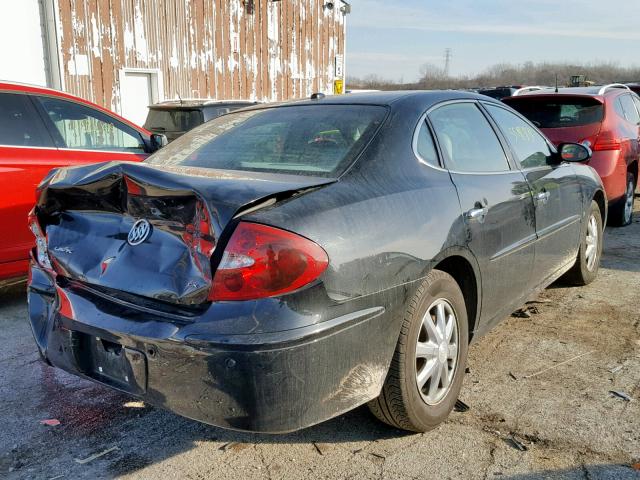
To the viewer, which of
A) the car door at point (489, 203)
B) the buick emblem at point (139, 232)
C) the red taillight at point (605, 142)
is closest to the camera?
the buick emblem at point (139, 232)

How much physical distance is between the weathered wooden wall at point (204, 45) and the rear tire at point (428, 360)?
11.2 metres

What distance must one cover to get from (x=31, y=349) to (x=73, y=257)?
5.40 ft

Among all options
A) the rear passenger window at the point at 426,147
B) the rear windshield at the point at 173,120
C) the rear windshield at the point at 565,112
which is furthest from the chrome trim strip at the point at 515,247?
the rear windshield at the point at 173,120

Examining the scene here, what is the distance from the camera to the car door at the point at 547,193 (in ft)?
12.8

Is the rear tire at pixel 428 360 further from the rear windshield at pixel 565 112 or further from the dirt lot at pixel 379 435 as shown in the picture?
the rear windshield at pixel 565 112

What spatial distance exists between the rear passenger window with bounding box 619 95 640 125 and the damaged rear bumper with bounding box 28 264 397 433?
656 cm

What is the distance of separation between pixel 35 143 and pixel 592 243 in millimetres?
4561

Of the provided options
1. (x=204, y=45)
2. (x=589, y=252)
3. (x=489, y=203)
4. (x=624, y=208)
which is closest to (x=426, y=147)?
(x=489, y=203)

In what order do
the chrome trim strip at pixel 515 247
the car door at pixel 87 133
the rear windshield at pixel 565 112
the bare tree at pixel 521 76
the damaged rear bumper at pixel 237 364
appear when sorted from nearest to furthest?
the damaged rear bumper at pixel 237 364
the chrome trim strip at pixel 515 247
the car door at pixel 87 133
the rear windshield at pixel 565 112
the bare tree at pixel 521 76

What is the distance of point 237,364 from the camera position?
6.98 feet

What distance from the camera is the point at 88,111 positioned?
554 centimetres

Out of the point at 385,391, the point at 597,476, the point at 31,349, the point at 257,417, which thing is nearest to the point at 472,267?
the point at 385,391

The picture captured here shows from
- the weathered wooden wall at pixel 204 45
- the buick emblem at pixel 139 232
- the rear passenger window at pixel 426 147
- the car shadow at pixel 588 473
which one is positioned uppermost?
the weathered wooden wall at pixel 204 45

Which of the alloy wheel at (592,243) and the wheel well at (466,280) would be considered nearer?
the wheel well at (466,280)
